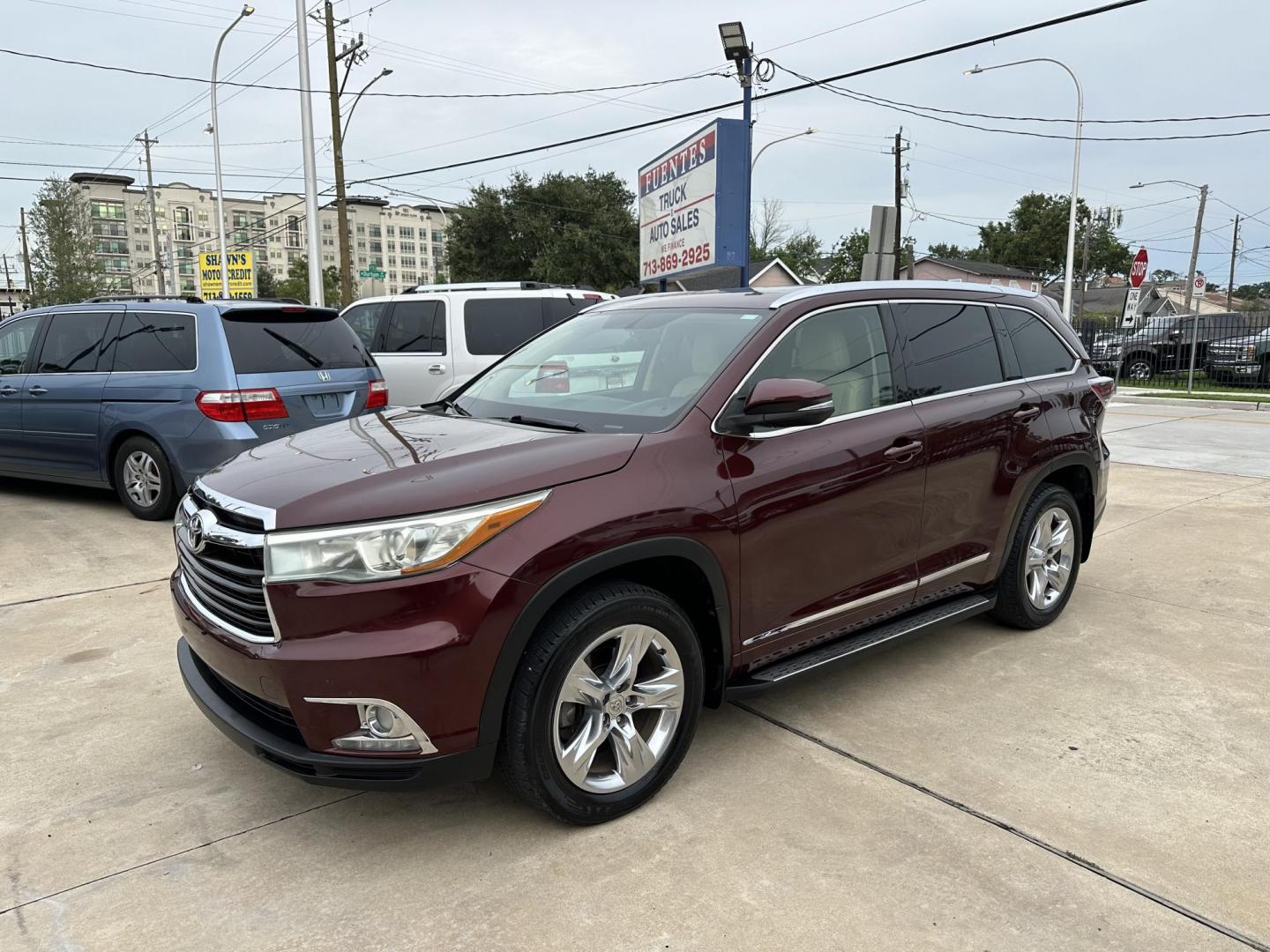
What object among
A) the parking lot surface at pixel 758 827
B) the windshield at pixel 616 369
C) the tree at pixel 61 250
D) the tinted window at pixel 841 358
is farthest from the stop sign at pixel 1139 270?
the tree at pixel 61 250

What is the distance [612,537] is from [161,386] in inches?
214

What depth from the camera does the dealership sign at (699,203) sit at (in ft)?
38.0

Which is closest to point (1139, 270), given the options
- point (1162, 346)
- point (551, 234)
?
point (1162, 346)

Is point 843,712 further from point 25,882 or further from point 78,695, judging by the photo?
point 78,695

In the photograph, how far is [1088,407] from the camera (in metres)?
4.72

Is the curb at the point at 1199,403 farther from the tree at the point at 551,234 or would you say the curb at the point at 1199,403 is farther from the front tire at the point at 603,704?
the tree at the point at 551,234

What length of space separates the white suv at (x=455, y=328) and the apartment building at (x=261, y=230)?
11874 centimetres

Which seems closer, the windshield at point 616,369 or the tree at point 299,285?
the windshield at point 616,369

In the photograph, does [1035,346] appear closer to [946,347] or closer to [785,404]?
[946,347]

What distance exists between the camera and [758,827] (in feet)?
9.30

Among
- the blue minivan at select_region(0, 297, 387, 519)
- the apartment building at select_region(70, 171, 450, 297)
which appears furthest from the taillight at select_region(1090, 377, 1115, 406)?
the apartment building at select_region(70, 171, 450, 297)

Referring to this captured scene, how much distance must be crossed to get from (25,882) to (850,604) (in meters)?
2.86

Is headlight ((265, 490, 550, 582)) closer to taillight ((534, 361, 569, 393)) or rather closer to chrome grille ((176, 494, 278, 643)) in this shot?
chrome grille ((176, 494, 278, 643))

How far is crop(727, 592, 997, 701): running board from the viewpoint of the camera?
319 centimetres
